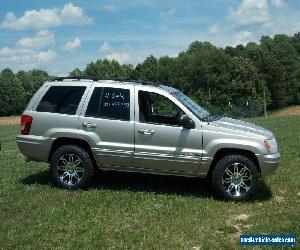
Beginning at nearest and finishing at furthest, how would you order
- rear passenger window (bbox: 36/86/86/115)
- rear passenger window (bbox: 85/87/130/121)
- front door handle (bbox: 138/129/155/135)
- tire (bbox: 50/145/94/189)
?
front door handle (bbox: 138/129/155/135)
rear passenger window (bbox: 85/87/130/121)
tire (bbox: 50/145/94/189)
rear passenger window (bbox: 36/86/86/115)

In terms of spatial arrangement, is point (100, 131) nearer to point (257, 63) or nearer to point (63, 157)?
point (63, 157)

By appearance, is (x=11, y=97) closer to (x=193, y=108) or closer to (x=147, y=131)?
(x=193, y=108)

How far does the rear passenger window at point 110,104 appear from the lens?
27.0 feet

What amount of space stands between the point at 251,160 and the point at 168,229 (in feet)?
7.53

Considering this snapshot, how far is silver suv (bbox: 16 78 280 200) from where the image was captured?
305 inches

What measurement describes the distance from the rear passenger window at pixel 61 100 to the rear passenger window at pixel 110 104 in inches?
12.1

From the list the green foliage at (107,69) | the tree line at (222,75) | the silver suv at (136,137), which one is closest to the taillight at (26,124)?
the silver suv at (136,137)

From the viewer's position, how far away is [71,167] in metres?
8.48

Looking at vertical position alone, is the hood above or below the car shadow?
above

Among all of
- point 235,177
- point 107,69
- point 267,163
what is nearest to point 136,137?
point 235,177

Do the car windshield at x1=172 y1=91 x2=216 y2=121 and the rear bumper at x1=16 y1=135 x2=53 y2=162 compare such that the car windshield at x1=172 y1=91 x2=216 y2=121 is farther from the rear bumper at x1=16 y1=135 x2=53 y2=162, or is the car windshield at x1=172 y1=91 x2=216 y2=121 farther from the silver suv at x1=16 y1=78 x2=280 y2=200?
the rear bumper at x1=16 y1=135 x2=53 y2=162

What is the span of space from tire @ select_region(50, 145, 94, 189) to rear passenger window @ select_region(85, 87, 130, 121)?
0.76m

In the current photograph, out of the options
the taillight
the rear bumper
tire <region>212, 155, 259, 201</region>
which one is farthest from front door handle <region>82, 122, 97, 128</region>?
tire <region>212, 155, 259, 201</region>

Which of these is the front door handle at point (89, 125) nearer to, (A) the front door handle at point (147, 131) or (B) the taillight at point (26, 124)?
(A) the front door handle at point (147, 131)
